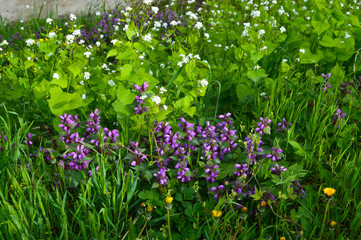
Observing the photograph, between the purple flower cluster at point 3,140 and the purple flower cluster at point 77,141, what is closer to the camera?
the purple flower cluster at point 77,141

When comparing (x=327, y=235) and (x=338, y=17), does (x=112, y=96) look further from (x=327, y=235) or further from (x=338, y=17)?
(x=338, y=17)

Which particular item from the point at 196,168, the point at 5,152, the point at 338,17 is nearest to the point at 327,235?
the point at 196,168

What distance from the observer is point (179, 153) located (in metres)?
2.13

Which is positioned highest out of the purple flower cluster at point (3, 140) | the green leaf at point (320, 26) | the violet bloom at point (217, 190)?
the green leaf at point (320, 26)

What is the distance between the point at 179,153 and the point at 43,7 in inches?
153

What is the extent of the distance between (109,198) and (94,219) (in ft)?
0.54

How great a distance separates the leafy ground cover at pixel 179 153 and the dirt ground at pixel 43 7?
7.13 feet

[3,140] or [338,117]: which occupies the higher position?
[3,140]

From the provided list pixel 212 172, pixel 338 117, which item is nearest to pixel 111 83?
pixel 212 172

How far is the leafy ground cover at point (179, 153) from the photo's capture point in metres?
1.95

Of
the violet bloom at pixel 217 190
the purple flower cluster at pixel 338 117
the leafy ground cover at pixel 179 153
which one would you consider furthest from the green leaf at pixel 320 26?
the violet bloom at pixel 217 190

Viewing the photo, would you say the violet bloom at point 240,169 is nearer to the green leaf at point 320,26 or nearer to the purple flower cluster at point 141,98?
the purple flower cluster at point 141,98

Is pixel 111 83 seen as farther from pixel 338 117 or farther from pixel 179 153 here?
pixel 338 117

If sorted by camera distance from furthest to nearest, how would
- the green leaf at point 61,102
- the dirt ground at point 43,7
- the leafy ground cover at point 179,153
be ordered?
the dirt ground at point 43,7
the green leaf at point 61,102
the leafy ground cover at point 179,153
